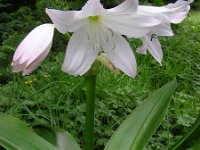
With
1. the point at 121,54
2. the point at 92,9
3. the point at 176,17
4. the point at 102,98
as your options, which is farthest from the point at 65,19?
the point at 102,98

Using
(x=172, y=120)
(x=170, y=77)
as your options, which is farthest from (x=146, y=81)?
(x=172, y=120)

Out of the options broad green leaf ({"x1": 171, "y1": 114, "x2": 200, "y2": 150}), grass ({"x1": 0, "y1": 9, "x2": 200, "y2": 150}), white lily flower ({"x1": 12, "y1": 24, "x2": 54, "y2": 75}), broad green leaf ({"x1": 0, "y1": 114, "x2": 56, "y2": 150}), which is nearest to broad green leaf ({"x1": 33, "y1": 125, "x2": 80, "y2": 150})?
broad green leaf ({"x1": 0, "y1": 114, "x2": 56, "y2": 150})

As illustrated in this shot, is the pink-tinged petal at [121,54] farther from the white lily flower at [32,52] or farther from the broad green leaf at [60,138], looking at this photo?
the broad green leaf at [60,138]

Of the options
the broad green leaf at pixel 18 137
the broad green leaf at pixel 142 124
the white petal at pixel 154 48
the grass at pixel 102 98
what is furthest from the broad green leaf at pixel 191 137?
the grass at pixel 102 98

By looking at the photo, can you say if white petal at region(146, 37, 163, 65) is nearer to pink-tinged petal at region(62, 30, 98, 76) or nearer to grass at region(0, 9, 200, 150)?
pink-tinged petal at region(62, 30, 98, 76)

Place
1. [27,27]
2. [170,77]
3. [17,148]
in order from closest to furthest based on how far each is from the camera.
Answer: [17,148]
[170,77]
[27,27]

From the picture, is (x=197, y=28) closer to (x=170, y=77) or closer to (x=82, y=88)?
(x=170, y=77)

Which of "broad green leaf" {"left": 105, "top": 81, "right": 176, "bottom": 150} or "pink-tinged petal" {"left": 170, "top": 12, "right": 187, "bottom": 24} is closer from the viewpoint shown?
"pink-tinged petal" {"left": 170, "top": 12, "right": 187, "bottom": 24}
